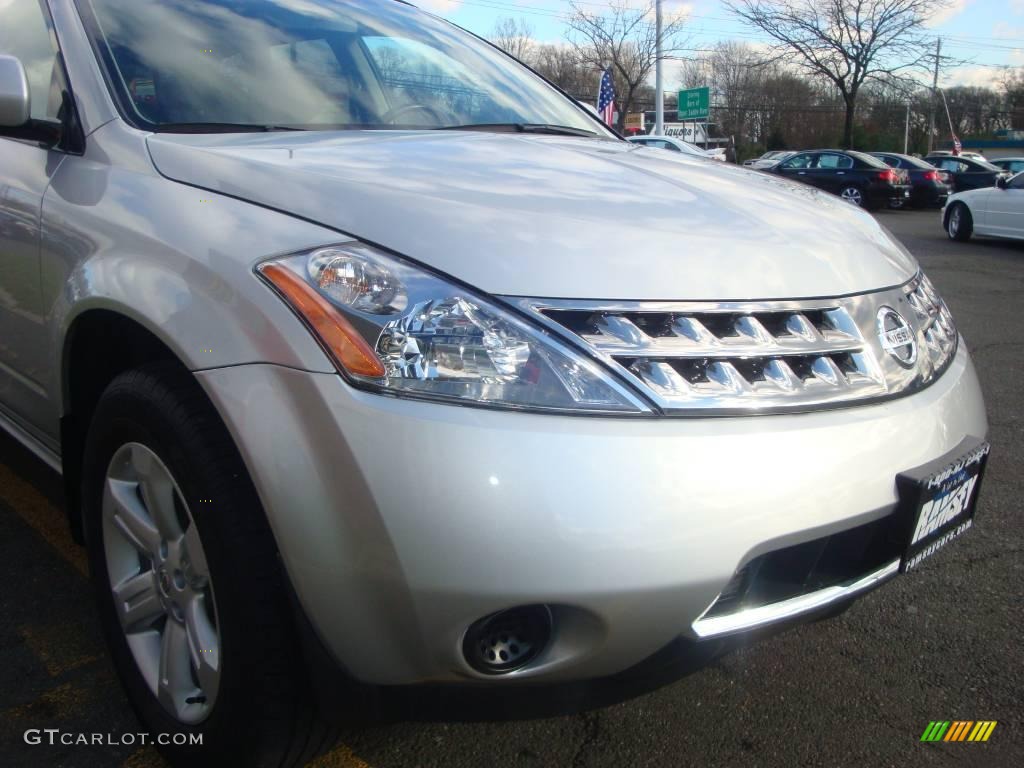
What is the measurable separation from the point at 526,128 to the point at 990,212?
11972 millimetres

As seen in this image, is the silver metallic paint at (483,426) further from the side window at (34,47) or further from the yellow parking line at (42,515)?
the yellow parking line at (42,515)

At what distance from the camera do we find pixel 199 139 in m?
1.91

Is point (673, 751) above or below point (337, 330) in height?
below

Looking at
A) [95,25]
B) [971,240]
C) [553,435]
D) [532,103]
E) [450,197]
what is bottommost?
[971,240]

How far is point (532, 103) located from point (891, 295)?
153 centimetres

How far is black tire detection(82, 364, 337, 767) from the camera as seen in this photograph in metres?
1.44

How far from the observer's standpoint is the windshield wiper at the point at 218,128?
200 centimetres

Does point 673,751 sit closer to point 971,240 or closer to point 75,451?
point 75,451

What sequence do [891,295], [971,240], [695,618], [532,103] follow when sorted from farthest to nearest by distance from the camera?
[971,240] → [532,103] → [891,295] → [695,618]

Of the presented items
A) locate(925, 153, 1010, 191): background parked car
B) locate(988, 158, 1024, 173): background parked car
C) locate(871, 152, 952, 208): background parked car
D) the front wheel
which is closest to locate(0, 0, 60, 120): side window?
the front wheel

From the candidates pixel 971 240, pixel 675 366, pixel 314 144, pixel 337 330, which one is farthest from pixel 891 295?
pixel 971 240

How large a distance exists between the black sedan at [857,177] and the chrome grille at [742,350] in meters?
18.4

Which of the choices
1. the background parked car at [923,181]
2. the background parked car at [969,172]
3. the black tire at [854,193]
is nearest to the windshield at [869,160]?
the background parked car at [923,181]

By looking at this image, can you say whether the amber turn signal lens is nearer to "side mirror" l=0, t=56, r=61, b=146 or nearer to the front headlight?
the front headlight
